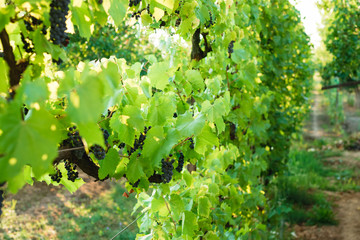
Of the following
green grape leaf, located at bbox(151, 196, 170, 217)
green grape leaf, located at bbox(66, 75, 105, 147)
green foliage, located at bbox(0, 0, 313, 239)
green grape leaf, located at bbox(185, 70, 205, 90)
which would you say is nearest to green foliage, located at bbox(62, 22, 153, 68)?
green foliage, located at bbox(0, 0, 313, 239)

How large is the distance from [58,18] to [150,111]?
0.55 metres

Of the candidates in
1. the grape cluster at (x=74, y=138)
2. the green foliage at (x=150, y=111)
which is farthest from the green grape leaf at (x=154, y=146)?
the grape cluster at (x=74, y=138)

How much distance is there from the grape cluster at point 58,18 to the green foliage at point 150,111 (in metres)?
0.03

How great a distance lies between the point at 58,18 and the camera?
81cm

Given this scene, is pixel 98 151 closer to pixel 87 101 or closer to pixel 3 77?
pixel 3 77

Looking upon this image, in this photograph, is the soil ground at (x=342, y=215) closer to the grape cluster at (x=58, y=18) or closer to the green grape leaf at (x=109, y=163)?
the green grape leaf at (x=109, y=163)

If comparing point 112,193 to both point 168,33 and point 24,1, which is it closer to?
point 168,33

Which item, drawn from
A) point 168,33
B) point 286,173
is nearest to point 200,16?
point 168,33

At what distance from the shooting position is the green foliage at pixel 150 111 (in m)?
0.53

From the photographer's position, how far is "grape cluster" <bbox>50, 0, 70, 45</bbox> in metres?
0.79

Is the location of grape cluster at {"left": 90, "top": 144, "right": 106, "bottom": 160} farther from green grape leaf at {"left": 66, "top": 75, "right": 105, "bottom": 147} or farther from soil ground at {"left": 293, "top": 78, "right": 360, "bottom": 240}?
soil ground at {"left": 293, "top": 78, "right": 360, "bottom": 240}

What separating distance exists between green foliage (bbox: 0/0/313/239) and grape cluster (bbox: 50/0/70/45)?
26 millimetres

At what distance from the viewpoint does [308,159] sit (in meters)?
8.53

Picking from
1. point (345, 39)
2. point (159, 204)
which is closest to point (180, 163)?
point (159, 204)
